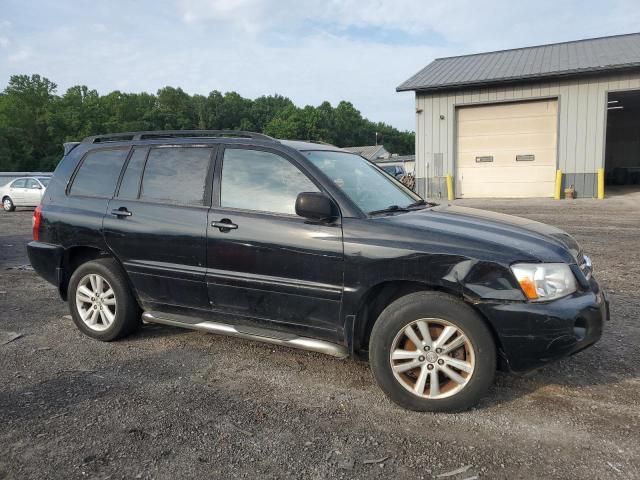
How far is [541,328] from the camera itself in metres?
2.94

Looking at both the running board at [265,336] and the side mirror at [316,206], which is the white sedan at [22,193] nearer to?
the running board at [265,336]

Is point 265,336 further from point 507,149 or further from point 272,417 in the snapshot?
point 507,149

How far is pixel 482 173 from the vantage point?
20656 mm

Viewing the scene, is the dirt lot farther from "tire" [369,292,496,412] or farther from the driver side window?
the driver side window

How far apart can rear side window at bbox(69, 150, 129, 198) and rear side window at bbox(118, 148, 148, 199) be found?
0.10 m

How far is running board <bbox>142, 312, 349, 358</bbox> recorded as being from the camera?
346 cm

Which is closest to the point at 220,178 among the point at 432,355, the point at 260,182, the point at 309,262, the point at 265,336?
the point at 260,182

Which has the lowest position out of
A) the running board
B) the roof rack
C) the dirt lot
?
the dirt lot

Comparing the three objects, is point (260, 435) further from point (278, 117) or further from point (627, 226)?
point (278, 117)

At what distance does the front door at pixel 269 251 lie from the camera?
11.3 feet

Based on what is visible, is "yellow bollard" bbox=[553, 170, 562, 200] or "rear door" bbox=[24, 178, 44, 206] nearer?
"yellow bollard" bbox=[553, 170, 562, 200]

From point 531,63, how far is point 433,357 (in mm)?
20838

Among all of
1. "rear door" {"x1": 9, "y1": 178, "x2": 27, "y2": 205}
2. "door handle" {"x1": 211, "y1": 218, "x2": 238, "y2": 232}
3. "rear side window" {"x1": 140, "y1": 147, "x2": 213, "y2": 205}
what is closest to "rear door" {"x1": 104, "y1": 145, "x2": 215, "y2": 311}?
"rear side window" {"x1": 140, "y1": 147, "x2": 213, "y2": 205}

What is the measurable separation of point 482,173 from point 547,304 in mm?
18762
